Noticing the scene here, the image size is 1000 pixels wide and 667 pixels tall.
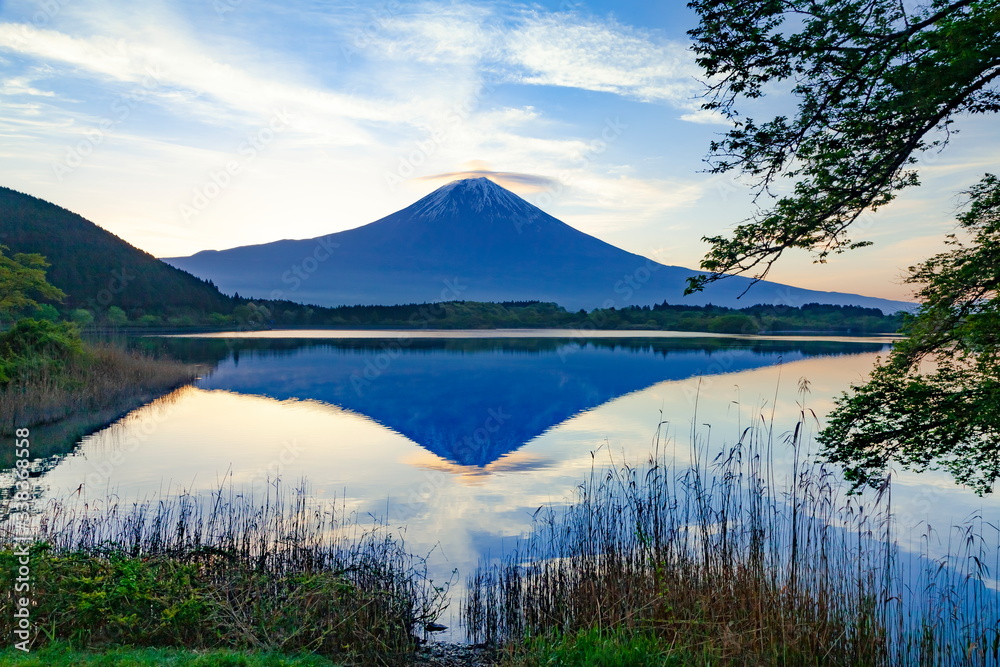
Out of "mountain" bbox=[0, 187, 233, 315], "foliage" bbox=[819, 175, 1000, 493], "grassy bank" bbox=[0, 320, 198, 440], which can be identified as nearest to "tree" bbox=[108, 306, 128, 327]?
"mountain" bbox=[0, 187, 233, 315]

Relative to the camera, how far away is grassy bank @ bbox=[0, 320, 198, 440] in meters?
17.9

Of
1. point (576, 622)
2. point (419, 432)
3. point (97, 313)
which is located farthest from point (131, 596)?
point (97, 313)

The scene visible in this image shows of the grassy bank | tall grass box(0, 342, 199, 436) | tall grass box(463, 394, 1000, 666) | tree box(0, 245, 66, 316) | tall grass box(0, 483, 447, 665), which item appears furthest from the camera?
tree box(0, 245, 66, 316)

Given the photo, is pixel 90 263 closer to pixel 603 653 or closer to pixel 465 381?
pixel 465 381

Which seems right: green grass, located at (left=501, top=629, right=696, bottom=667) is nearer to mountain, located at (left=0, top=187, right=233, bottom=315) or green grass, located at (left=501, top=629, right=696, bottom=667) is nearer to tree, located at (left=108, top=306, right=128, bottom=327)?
tree, located at (left=108, top=306, right=128, bottom=327)

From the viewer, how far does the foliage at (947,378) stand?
6.87 m

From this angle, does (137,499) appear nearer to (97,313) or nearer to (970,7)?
→ (970,7)

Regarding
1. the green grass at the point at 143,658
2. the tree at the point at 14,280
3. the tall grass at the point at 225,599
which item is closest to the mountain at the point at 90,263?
the tree at the point at 14,280

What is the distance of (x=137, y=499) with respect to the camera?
35.4 feet

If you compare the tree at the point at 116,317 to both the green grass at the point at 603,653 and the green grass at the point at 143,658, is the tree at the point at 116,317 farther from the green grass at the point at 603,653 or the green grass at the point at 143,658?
the green grass at the point at 603,653

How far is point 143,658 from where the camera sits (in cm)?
452

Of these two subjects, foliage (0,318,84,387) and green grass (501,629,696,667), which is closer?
green grass (501,629,696,667)

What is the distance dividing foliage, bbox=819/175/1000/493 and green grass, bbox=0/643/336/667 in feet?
23.4

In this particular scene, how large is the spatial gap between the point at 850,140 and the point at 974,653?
511 centimetres
